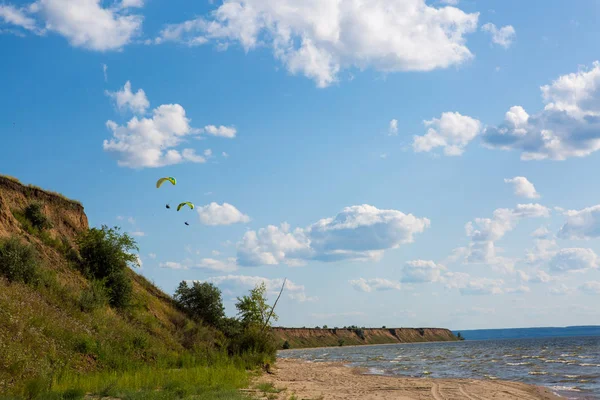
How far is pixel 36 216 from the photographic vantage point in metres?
33.8

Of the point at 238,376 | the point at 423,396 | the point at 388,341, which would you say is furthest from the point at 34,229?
the point at 388,341

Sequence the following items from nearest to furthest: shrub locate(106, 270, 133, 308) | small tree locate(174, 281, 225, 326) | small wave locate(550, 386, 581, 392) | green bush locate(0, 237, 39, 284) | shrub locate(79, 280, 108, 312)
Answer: small wave locate(550, 386, 581, 392) → green bush locate(0, 237, 39, 284) → shrub locate(79, 280, 108, 312) → shrub locate(106, 270, 133, 308) → small tree locate(174, 281, 225, 326)

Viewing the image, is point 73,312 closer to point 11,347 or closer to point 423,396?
point 11,347

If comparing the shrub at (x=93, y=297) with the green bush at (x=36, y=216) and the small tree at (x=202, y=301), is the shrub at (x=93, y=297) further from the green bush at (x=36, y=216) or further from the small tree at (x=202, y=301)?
the small tree at (x=202, y=301)

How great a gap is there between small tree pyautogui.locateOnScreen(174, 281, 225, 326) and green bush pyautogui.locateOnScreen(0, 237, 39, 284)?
1889 cm

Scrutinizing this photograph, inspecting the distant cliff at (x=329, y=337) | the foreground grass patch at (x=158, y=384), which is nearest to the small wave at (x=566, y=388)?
the foreground grass patch at (x=158, y=384)

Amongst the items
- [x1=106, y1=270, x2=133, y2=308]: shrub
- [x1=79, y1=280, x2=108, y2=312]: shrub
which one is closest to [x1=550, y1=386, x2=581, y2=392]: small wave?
[x1=79, y1=280, x2=108, y2=312]: shrub

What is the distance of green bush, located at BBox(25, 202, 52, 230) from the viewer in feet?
111

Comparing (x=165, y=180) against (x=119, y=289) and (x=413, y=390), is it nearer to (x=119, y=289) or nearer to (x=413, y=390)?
(x=119, y=289)

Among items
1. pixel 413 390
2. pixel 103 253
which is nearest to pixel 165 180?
pixel 103 253

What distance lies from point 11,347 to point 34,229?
55.3 feet

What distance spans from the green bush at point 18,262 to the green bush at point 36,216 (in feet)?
22.3

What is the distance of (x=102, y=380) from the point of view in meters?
18.2

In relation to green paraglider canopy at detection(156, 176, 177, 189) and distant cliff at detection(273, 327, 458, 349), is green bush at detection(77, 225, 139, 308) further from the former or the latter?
distant cliff at detection(273, 327, 458, 349)
